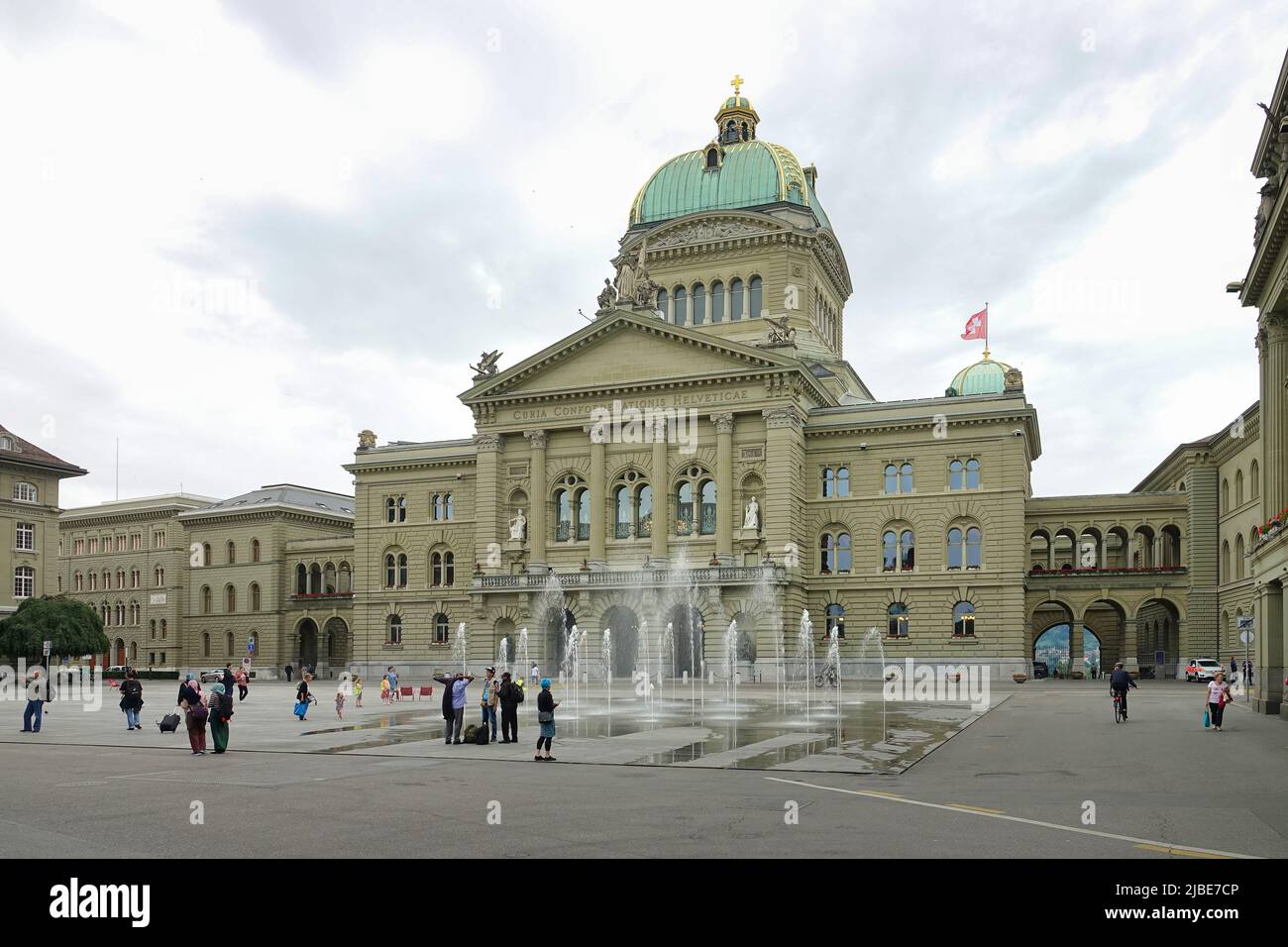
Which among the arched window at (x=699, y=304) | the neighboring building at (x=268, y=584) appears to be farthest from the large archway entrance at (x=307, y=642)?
the arched window at (x=699, y=304)

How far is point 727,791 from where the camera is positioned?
19453 mm

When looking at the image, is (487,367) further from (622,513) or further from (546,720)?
(546,720)

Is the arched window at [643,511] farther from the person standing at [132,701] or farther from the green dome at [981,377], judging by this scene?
the person standing at [132,701]

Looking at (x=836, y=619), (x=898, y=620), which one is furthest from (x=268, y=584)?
(x=898, y=620)

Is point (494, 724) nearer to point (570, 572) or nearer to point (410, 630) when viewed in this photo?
point (570, 572)

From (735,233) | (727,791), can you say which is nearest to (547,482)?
(735,233)

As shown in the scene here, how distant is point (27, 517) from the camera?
81938 millimetres

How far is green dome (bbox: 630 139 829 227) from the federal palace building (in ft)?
0.72

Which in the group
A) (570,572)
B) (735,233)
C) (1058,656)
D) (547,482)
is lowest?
(1058,656)

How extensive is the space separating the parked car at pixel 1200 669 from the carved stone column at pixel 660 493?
29.8 metres

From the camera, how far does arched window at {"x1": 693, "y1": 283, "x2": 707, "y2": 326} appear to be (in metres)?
84.9
